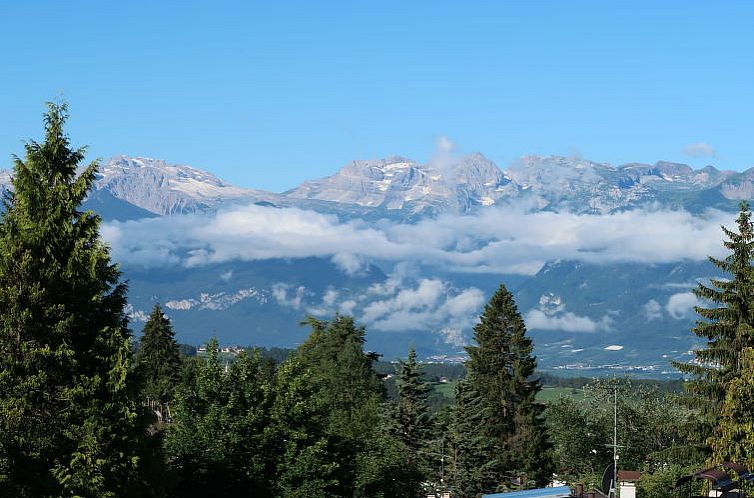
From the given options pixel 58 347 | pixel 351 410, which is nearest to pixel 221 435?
pixel 58 347

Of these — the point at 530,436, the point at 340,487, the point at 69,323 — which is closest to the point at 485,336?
the point at 530,436

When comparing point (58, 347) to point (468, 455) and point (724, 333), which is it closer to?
point (724, 333)

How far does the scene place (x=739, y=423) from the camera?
5594 centimetres

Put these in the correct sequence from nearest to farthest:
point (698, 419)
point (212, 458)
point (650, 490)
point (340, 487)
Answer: point (212, 458) → point (340, 487) → point (698, 419) → point (650, 490)

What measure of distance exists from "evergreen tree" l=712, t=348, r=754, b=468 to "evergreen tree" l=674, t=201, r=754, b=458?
527cm

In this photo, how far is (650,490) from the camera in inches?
2894

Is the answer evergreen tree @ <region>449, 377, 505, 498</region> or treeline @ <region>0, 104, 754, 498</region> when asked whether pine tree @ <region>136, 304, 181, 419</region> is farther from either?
evergreen tree @ <region>449, 377, 505, 498</region>

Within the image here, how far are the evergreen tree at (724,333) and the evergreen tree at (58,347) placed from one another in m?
38.7

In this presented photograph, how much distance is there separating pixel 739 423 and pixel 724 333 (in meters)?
8.30

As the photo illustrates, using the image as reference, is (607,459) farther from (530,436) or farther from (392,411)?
(392,411)

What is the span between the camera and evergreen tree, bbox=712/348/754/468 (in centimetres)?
5500

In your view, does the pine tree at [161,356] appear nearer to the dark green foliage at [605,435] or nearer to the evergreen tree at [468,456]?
the dark green foliage at [605,435]

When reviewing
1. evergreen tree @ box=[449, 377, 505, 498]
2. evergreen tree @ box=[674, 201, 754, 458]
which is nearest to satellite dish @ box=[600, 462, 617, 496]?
evergreen tree @ box=[674, 201, 754, 458]

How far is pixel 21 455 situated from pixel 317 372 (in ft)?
260
